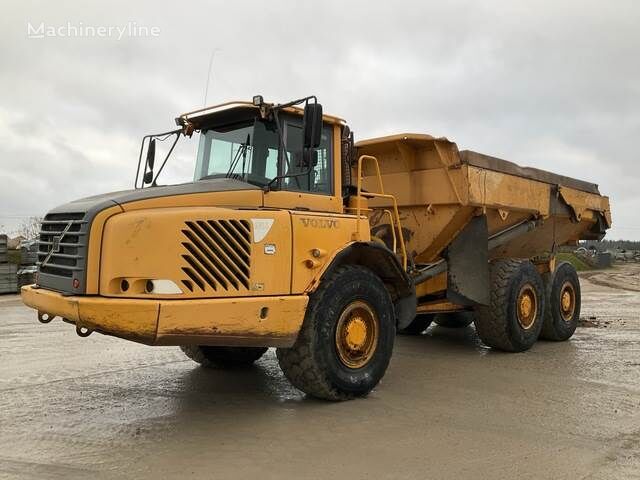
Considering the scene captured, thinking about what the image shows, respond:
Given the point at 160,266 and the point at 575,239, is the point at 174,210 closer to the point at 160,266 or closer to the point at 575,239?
the point at 160,266

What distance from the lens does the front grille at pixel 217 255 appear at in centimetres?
428

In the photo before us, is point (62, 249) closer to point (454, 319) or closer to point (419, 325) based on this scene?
point (419, 325)

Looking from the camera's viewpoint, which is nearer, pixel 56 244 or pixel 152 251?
pixel 152 251

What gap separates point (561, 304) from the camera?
29.1ft

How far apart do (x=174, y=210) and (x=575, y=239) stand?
821cm

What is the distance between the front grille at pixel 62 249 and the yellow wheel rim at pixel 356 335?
2.20 metres

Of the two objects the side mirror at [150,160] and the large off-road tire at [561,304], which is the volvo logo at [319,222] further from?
the large off-road tire at [561,304]

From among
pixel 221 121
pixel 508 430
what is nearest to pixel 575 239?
pixel 508 430

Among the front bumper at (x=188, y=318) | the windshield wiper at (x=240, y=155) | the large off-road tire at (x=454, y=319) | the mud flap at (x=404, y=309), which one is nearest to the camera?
the front bumper at (x=188, y=318)

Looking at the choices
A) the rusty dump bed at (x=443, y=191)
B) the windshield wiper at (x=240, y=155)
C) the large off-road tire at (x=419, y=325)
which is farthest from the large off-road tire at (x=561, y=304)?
the windshield wiper at (x=240, y=155)

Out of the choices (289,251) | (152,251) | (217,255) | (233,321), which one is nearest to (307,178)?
(289,251)

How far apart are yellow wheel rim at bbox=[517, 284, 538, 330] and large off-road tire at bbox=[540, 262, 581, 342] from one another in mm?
649

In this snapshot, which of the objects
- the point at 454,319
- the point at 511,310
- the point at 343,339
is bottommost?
the point at 454,319

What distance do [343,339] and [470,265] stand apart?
2796 millimetres
